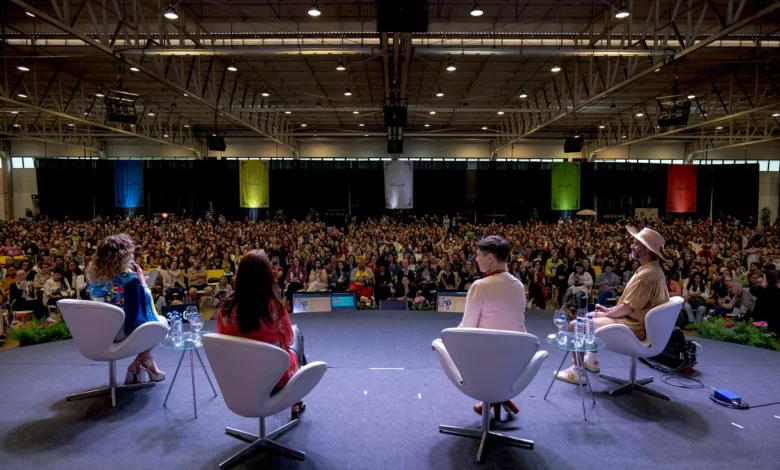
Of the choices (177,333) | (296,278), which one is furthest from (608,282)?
(177,333)

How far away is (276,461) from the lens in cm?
260

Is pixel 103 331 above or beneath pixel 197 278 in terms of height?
above

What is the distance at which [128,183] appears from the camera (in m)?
20.7

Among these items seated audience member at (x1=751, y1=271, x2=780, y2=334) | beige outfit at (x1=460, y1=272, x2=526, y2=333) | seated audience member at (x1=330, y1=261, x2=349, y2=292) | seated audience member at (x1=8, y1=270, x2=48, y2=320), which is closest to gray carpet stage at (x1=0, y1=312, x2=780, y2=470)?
beige outfit at (x1=460, y1=272, x2=526, y2=333)

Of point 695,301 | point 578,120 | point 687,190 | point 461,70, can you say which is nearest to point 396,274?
point 695,301

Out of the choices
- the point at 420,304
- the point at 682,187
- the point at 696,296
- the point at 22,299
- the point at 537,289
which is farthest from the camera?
the point at 682,187

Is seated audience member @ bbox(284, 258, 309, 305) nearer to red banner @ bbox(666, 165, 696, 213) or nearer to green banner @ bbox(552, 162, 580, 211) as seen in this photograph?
green banner @ bbox(552, 162, 580, 211)

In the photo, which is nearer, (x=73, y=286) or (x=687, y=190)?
(x=73, y=286)

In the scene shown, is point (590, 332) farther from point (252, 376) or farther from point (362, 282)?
point (362, 282)

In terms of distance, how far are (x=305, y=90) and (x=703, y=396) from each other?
546 inches

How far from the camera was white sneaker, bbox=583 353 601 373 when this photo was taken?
391 cm

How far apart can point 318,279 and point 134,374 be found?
4.31 meters

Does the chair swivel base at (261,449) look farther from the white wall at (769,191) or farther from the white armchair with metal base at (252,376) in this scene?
Result: the white wall at (769,191)

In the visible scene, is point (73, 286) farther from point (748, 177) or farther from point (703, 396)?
point (748, 177)
